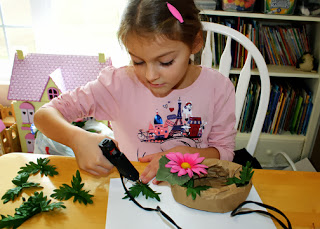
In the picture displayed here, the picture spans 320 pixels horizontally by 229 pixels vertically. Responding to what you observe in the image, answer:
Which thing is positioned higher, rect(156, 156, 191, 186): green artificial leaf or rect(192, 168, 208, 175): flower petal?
rect(192, 168, 208, 175): flower petal

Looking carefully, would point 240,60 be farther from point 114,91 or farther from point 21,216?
point 21,216

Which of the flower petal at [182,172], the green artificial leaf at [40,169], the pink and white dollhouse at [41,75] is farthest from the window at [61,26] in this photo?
the flower petal at [182,172]

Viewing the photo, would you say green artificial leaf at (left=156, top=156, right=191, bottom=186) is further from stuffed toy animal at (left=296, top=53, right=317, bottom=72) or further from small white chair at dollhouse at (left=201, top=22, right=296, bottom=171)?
stuffed toy animal at (left=296, top=53, right=317, bottom=72)

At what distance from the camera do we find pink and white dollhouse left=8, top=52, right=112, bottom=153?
56.6 inches

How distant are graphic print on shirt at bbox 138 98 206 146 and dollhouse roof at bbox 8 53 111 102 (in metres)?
0.74

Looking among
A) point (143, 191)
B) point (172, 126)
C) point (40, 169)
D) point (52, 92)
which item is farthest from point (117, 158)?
point (52, 92)

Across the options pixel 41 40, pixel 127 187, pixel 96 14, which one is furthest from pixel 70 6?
pixel 127 187

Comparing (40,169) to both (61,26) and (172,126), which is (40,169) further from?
(61,26)

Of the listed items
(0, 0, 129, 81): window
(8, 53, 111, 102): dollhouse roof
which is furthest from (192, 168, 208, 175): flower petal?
(0, 0, 129, 81): window

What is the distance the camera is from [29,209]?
1.67ft

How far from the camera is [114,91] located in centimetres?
84

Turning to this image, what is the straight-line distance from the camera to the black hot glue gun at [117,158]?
554 millimetres

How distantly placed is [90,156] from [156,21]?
0.33 metres

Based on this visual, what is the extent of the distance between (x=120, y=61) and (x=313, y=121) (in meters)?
1.17
